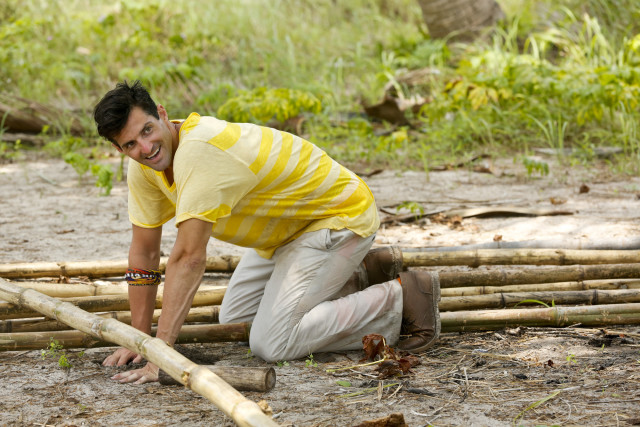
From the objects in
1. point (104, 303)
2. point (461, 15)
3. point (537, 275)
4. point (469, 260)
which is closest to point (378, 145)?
point (461, 15)

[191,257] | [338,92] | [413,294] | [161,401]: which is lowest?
[161,401]

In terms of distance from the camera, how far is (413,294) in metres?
2.92

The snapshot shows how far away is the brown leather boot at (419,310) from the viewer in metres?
2.83

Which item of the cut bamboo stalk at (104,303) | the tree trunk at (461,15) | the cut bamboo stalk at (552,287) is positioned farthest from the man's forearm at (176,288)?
the tree trunk at (461,15)

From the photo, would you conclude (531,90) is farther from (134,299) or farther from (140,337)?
(140,337)

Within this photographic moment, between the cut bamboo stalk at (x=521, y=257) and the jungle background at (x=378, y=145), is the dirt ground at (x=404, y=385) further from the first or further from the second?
the cut bamboo stalk at (x=521, y=257)

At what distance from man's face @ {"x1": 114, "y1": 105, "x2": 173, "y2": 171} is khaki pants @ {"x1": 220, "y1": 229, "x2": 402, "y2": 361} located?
0.69 meters

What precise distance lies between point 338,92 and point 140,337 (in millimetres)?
6538

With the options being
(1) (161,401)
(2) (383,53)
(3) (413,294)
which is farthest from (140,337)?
(2) (383,53)

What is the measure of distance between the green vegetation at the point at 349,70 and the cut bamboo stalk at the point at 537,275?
7.34ft

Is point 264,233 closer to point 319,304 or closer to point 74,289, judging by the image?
point 319,304

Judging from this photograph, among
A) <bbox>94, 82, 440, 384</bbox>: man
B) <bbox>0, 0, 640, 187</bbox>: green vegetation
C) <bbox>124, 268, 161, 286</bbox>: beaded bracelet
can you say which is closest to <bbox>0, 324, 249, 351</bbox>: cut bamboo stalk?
<bbox>94, 82, 440, 384</bbox>: man

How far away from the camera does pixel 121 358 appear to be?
106 inches

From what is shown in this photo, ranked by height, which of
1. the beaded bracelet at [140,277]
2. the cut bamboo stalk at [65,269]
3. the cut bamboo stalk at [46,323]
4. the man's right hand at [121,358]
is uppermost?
the beaded bracelet at [140,277]
